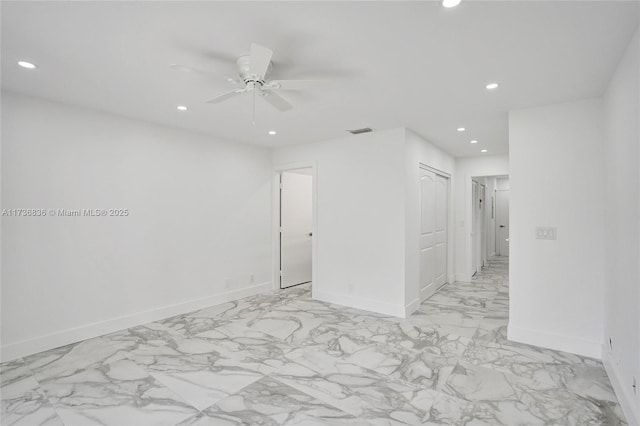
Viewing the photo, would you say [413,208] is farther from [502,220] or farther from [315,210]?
→ [502,220]

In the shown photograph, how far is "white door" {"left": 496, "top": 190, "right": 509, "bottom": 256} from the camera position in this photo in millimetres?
8766

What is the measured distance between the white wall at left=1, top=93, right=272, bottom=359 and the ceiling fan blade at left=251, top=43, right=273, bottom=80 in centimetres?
240

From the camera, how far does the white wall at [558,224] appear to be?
2.92m

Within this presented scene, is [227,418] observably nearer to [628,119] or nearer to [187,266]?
[187,266]

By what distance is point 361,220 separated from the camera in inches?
172

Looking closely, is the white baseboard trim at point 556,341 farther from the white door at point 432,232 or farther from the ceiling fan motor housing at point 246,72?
the ceiling fan motor housing at point 246,72

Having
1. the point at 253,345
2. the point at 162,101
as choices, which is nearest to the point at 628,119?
the point at 253,345

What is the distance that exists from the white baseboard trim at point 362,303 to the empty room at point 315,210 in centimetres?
3

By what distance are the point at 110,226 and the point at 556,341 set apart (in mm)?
4772

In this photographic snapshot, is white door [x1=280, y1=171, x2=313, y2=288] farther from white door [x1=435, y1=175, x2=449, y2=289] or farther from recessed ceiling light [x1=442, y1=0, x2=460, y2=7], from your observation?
recessed ceiling light [x1=442, y1=0, x2=460, y2=7]

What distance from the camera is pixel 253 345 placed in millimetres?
3180

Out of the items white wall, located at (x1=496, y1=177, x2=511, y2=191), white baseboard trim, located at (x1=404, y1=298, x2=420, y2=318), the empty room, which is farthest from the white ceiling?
white wall, located at (x1=496, y1=177, x2=511, y2=191)

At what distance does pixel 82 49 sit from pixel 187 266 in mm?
2769

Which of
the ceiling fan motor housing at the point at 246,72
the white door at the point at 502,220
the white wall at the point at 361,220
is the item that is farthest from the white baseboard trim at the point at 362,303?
the white door at the point at 502,220
